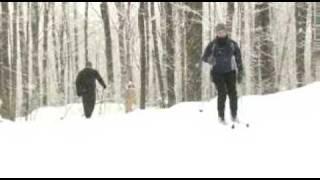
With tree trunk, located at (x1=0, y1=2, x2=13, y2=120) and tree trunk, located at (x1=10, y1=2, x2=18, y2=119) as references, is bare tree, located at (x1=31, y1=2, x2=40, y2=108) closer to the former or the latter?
tree trunk, located at (x1=10, y1=2, x2=18, y2=119)

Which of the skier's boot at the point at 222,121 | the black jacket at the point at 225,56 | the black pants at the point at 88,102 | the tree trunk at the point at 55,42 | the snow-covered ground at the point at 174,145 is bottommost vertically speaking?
the snow-covered ground at the point at 174,145

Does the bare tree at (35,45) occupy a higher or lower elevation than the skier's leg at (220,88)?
higher

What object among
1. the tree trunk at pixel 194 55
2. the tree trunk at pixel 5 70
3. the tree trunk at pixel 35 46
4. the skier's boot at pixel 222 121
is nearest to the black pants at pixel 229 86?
the skier's boot at pixel 222 121

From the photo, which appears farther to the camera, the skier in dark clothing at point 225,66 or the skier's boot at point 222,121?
the skier's boot at point 222,121

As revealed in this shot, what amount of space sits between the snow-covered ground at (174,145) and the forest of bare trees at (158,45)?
231 inches

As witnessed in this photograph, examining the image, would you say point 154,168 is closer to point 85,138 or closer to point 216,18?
point 85,138

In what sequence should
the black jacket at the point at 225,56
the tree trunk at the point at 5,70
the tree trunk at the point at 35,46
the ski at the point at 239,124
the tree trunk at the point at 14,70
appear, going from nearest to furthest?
the ski at the point at 239,124
the black jacket at the point at 225,56
the tree trunk at the point at 5,70
the tree trunk at the point at 14,70
the tree trunk at the point at 35,46

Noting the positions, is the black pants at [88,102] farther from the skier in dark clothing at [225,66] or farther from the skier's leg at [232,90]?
the skier's leg at [232,90]

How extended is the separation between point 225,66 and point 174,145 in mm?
2314

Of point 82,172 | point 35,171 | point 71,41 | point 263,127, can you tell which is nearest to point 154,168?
point 82,172

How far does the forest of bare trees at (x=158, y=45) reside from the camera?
24.0 metres

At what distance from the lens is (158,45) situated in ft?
141

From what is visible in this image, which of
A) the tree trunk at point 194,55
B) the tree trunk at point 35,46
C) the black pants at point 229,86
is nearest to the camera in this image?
the black pants at point 229,86

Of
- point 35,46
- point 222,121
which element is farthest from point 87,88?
point 35,46
